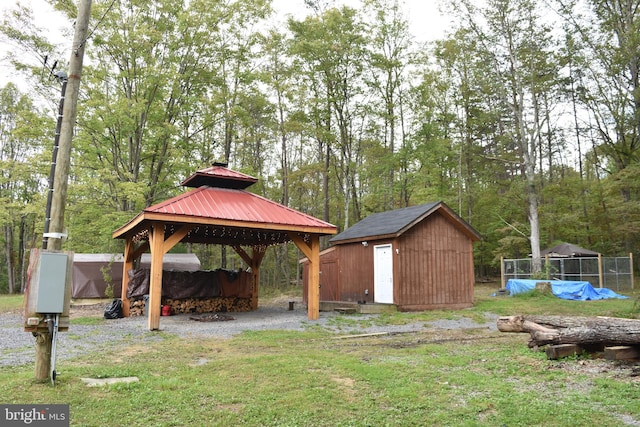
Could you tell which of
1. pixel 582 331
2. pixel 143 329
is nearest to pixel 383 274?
pixel 143 329

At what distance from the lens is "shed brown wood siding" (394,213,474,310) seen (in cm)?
1421

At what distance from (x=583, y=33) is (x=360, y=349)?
2200 cm

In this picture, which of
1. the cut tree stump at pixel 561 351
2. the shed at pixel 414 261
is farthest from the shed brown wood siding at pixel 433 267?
the cut tree stump at pixel 561 351

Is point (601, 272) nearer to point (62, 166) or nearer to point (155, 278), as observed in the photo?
point (155, 278)

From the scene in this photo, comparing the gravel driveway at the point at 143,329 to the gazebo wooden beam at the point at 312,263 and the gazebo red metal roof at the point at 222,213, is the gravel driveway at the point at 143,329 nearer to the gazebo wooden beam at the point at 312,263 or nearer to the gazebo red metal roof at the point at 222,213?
the gazebo wooden beam at the point at 312,263

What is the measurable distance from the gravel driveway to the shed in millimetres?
2155

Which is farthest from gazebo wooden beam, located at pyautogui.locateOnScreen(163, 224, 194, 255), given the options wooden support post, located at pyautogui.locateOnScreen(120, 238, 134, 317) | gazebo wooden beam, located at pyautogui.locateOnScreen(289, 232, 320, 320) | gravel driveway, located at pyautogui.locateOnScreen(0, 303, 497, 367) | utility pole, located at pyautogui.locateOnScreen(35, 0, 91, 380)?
utility pole, located at pyautogui.locateOnScreen(35, 0, 91, 380)

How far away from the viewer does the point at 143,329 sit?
10.0 meters

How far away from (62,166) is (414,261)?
37.2ft

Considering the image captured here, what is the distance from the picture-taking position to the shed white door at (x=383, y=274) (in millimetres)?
14328

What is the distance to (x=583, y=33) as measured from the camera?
21.7 meters

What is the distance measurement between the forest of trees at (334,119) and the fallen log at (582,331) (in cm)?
1345

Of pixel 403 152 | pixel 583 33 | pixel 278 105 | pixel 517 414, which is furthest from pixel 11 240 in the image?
pixel 583 33

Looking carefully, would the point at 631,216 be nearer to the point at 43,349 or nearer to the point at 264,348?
the point at 264,348
